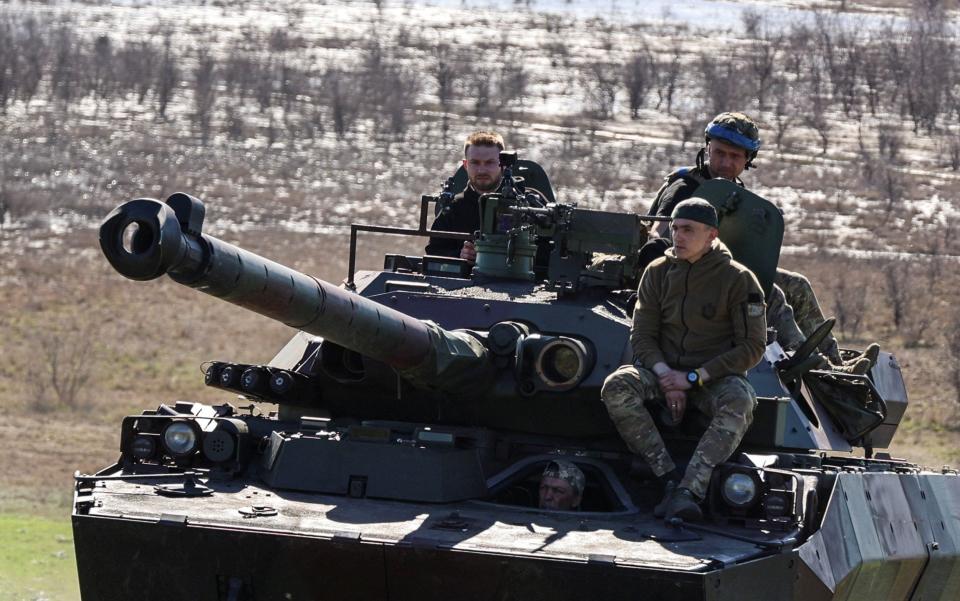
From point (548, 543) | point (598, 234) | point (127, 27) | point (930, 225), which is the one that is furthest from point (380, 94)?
point (548, 543)

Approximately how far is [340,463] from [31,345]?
1995 centimetres

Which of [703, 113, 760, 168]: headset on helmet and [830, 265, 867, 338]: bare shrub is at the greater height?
[703, 113, 760, 168]: headset on helmet

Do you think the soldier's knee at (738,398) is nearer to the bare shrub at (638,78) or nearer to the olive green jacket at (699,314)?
the olive green jacket at (699,314)

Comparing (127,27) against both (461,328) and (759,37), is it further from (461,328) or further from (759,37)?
(461,328)

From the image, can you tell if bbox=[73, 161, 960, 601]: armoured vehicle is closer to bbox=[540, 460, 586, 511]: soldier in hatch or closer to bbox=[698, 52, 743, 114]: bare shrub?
→ bbox=[540, 460, 586, 511]: soldier in hatch

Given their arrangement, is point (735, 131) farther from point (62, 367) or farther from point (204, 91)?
point (204, 91)

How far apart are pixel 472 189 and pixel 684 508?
4404mm

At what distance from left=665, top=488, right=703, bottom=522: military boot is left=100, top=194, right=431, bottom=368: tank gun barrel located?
1.59 m

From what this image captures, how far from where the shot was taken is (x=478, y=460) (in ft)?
Result: 36.2

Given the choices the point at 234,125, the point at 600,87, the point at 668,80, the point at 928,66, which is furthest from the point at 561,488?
the point at 928,66

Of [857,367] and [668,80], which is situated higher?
[668,80]

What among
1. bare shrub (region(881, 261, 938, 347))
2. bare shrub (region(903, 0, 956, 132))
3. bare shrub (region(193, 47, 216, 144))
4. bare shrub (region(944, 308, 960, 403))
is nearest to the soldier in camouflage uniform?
bare shrub (region(944, 308, 960, 403))

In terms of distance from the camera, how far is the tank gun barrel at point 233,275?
8516mm

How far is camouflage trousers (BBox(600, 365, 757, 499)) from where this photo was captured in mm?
10477
